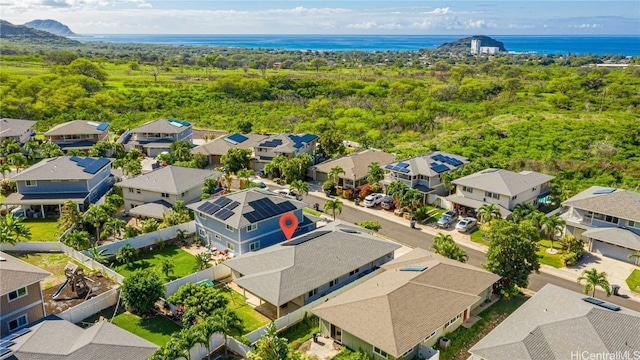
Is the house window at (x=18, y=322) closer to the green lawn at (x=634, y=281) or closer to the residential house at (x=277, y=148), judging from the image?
the residential house at (x=277, y=148)

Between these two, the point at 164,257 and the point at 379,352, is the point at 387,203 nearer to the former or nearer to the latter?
the point at 164,257

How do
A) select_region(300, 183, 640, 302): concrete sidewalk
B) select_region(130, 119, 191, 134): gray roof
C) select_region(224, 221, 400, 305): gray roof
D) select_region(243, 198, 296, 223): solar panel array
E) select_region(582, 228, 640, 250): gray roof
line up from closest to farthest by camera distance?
select_region(224, 221, 400, 305): gray roof, select_region(300, 183, 640, 302): concrete sidewalk, select_region(582, 228, 640, 250): gray roof, select_region(243, 198, 296, 223): solar panel array, select_region(130, 119, 191, 134): gray roof

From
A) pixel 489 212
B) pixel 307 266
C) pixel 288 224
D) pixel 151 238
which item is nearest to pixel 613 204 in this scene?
pixel 489 212

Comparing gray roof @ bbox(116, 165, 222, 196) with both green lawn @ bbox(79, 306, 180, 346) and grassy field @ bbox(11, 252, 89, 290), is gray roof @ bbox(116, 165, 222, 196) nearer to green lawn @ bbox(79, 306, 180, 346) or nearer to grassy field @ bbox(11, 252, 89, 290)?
grassy field @ bbox(11, 252, 89, 290)

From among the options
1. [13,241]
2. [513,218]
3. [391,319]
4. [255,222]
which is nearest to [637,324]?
[391,319]

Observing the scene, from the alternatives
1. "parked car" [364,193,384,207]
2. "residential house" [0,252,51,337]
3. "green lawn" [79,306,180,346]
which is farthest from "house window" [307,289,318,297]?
"parked car" [364,193,384,207]

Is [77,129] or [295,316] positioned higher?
[77,129]
